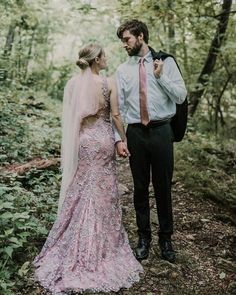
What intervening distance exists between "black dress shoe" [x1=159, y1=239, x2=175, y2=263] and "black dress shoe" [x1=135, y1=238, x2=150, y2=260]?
16cm

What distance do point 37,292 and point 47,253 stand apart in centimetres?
54

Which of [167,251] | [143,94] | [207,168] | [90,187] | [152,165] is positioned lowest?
[207,168]

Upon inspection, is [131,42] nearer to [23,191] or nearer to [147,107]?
[147,107]

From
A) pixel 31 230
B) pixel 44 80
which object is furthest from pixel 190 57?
pixel 31 230

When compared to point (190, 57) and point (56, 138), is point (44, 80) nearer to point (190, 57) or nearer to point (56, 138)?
point (190, 57)

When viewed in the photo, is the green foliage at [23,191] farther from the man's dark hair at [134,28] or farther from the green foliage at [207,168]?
the green foliage at [207,168]

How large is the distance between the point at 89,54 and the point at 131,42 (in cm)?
44

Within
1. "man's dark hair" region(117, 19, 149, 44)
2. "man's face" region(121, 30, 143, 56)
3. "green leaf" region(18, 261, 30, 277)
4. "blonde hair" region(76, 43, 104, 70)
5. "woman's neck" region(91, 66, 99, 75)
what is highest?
"man's dark hair" region(117, 19, 149, 44)

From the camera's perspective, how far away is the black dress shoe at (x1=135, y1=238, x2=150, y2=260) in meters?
4.53

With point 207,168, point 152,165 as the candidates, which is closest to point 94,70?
point 152,165

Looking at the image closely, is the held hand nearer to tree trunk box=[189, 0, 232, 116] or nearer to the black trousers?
the black trousers

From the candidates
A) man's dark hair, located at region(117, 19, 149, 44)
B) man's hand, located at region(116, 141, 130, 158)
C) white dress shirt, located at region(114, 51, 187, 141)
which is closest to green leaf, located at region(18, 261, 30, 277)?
man's hand, located at region(116, 141, 130, 158)

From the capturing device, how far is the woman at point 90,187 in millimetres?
4180

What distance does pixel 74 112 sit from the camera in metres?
4.39
